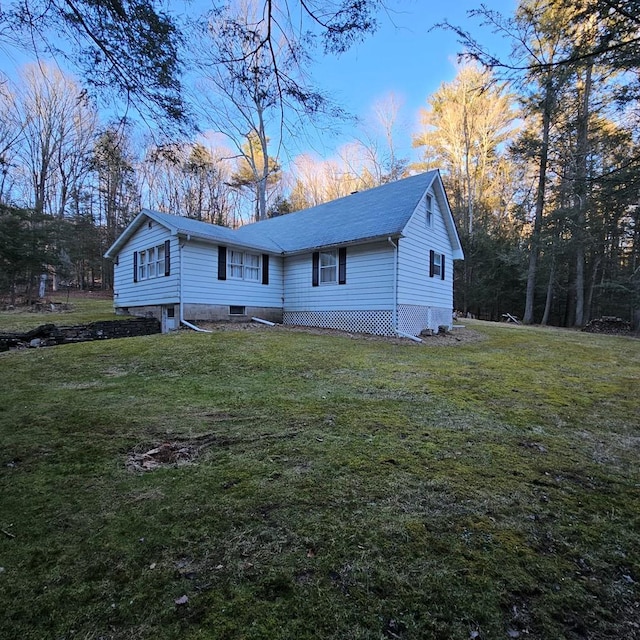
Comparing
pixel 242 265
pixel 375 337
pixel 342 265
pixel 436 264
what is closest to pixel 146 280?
pixel 242 265

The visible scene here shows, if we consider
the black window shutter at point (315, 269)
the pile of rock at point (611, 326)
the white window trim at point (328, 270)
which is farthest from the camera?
the pile of rock at point (611, 326)

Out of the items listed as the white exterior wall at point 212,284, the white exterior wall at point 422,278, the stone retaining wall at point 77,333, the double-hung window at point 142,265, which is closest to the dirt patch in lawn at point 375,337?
the white exterior wall at point 422,278

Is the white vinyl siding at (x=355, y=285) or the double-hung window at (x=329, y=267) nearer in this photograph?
the white vinyl siding at (x=355, y=285)

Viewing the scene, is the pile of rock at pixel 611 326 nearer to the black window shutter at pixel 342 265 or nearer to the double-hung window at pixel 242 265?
the black window shutter at pixel 342 265

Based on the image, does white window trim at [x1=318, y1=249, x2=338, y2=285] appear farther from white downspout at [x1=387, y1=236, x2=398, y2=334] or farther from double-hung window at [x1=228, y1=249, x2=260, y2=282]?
double-hung window at [x1=228, y1=249, x2=260, y2=282]

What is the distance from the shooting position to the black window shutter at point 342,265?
12.8 metres

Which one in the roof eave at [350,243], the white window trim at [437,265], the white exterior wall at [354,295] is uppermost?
the roof eave at [350,243]

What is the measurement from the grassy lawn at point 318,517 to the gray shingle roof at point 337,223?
813 centimetres

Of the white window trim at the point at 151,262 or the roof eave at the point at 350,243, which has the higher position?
the roof eave at the point at 350,243

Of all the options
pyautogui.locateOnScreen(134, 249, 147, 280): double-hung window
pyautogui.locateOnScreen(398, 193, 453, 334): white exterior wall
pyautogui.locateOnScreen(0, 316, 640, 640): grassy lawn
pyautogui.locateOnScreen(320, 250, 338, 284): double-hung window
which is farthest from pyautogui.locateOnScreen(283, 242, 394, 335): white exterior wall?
pyautogui.locateOnScreen(0, 316, 640, 640): grassy lawn

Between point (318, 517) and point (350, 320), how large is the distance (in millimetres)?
10810

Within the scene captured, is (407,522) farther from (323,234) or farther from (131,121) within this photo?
(323,234)

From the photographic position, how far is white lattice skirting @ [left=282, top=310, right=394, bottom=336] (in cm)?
1197

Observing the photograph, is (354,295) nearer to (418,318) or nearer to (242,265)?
(418,318)
